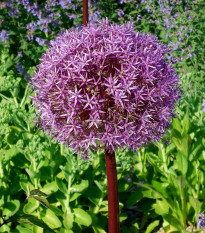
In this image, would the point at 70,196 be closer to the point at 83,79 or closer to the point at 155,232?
the point at 155,232

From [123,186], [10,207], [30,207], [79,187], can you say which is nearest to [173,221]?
[123,186]

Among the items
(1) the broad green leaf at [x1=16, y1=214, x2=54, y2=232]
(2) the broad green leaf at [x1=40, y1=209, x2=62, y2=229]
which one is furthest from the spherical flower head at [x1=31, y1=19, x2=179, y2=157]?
(2) the broad green leaf at [x1=40, y1=209, x2=62, y2=229]

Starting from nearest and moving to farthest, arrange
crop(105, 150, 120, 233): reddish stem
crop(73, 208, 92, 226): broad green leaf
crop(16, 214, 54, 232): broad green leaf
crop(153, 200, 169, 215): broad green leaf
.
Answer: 1. crop(16, 214, 54, 232): broad green leaf
2. crop(105, 150, 120, 233): reddish stem
3. crop(73, 208, 92, 226): broad green leaf
4. crop(153, 200, 169, 215): broad green leaf

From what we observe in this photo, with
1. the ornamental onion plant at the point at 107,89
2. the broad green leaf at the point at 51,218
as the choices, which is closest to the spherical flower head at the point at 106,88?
the ornamental onion plant at the point at 107,89

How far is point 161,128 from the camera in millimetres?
1903

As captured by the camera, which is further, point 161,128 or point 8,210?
point 8,210

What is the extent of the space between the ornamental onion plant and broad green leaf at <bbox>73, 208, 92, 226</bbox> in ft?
2.92

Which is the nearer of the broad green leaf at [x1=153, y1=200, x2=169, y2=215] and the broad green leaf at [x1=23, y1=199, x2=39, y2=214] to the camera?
the broad green leaf at [x1=23, y1=199, x2=39, y2=214]

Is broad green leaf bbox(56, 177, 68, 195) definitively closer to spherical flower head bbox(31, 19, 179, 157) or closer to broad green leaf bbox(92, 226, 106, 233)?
broad green leaf bbox(92, 226, 106, 233)

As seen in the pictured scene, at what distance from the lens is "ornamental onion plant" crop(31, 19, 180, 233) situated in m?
1.67

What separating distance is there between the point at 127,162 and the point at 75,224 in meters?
0.60

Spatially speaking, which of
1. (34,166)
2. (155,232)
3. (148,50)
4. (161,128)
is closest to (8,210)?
(34,166)

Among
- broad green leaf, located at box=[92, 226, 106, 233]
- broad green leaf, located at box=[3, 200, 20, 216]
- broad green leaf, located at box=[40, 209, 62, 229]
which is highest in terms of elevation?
broad green leaf, located at box=[3, 200, 20, 216]

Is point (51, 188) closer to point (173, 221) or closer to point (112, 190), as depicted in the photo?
point (173, 221)
